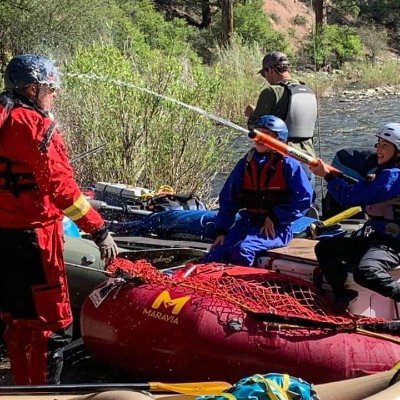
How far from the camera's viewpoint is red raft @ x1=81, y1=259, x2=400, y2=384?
13.4ft

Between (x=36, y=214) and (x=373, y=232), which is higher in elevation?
(x=36, y=214)

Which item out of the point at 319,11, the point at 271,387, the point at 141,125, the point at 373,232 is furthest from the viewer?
the point at 319,11

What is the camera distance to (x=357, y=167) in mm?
6539

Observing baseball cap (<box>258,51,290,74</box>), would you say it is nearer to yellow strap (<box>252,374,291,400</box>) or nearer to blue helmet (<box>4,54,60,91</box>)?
blue helmet (<box>4,54,60,91</box>)

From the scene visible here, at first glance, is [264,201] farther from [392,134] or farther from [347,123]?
[347,123]

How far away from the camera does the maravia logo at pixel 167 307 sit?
4.44 m

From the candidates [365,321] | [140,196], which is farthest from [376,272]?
[140,196]

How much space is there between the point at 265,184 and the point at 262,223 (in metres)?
0.24

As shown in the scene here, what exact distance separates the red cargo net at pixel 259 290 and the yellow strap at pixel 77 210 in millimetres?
938

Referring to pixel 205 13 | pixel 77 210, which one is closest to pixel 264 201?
pixel 77 210

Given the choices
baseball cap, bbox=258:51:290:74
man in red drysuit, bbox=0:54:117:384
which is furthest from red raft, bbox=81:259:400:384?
baseball cap, bbox=258:51:290:74

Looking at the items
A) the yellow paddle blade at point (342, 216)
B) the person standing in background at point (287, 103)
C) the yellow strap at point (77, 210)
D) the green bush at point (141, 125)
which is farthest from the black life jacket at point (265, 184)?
the green bush at point (141, 125)

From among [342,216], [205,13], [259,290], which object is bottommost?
[259,290]

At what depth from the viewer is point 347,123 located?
19.0 metres
